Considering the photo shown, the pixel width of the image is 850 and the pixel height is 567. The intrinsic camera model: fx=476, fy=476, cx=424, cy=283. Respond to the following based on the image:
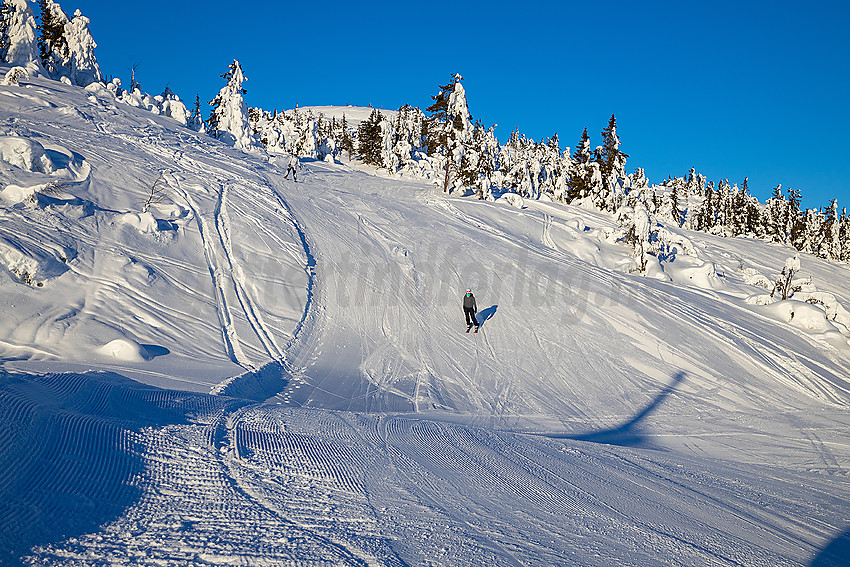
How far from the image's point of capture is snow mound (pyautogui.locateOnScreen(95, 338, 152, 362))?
781 centimetres

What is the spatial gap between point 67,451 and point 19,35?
136 feet

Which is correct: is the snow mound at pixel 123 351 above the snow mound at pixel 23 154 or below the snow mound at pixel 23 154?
below

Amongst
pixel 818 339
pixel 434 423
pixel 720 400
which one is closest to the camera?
pixel 434 423

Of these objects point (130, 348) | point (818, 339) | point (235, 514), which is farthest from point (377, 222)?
point (235, 514)

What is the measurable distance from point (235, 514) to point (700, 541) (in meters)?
3.82

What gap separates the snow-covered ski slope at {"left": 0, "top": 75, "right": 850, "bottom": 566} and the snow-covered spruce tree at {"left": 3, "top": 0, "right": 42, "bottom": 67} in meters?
13.2

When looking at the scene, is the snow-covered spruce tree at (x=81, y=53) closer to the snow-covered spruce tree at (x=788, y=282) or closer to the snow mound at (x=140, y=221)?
the snow mound at (x=140, y=221)

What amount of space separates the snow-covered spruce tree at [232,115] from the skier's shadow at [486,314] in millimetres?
31556

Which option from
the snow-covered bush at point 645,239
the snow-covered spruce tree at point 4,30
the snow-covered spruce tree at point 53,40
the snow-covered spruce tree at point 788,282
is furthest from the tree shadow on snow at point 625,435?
the snow-covered spruce tree at point 53,40

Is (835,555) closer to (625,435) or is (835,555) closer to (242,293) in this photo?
(625,435)

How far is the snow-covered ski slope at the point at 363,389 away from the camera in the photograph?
11.6 ft

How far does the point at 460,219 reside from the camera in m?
25.8

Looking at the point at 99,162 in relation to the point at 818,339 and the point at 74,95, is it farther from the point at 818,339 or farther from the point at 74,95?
the point at 818,339

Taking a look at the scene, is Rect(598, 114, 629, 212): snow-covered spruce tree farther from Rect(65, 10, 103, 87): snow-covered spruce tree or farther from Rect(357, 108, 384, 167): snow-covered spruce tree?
Rect(65, 10, 103, 87): snow-covered spruce tree
